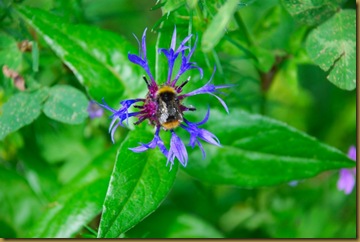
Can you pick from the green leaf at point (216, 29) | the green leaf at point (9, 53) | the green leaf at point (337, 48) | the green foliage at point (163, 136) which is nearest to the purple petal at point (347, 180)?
the green foliage at point (163, 136)

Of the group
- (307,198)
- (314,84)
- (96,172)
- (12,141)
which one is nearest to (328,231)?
(307,198)

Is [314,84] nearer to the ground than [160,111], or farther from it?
nearer to the ground

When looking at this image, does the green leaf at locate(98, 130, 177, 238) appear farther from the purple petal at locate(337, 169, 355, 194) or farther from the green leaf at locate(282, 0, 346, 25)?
the purple petal at locate(337, 169, 355, 194)

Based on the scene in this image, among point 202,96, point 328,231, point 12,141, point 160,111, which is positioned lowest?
point 328,231

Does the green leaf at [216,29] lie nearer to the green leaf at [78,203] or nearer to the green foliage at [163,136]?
the green foliage at [163,136]

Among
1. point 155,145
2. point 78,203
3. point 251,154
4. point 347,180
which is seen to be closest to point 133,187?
point 155,145

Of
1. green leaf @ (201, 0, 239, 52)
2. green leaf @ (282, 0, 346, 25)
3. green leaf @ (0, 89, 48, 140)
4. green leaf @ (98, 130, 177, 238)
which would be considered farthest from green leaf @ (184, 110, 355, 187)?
green leaf @ (201, 0, 239, 52)

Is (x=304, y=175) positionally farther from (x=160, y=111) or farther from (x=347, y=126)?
(x=347, y=126)
